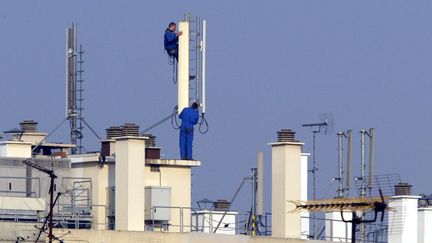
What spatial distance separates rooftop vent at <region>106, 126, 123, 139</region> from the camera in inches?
2547

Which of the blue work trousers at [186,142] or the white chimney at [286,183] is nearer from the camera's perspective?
the white chimney at [286,183]

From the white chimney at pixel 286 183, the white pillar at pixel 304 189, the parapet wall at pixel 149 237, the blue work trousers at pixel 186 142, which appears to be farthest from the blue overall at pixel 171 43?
the parapet wall at pixel 149 237

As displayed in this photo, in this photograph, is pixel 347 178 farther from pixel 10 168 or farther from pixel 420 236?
pixel 10 168

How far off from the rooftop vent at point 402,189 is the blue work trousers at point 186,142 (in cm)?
660

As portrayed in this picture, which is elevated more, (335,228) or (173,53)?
(173,53)

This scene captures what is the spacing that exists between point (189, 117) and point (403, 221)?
7.36m

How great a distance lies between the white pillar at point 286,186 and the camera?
63.7 m

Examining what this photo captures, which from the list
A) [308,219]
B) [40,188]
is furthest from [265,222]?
[40,188]

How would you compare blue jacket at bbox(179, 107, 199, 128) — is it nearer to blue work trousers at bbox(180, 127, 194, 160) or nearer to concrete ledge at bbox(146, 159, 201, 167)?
blue work trousers at bbox(180, 127, 194, 160)

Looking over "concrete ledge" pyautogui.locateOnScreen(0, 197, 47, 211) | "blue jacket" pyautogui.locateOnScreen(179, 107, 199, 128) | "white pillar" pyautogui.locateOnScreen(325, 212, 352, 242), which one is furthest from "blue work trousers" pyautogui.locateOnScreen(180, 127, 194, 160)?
"concrete ledge" pyautogui.locateOnScreen(0, 197, 47, 211)

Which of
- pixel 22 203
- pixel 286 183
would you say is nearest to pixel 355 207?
pixel 286 183

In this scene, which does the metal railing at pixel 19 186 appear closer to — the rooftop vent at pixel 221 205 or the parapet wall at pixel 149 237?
the parapet wall at pixel 149 237

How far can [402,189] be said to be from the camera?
6869 centimetres

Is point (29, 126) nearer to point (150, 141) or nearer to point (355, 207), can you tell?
point (150, 141)
